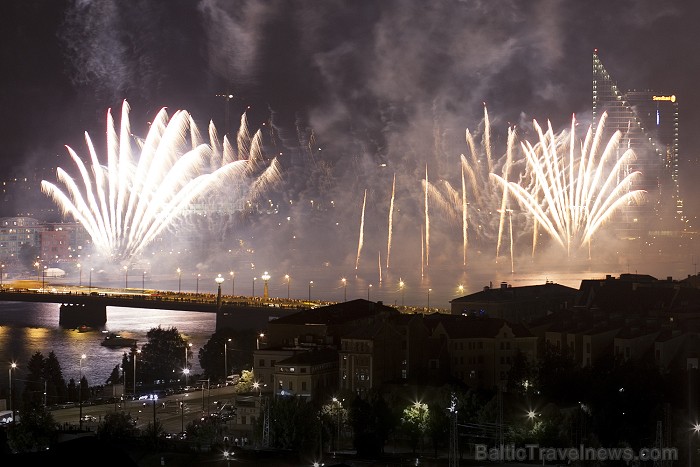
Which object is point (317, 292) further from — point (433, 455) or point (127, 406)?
Answer: point (433, 455)

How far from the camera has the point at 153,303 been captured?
1503 inches

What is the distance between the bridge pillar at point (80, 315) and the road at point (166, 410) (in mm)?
19024

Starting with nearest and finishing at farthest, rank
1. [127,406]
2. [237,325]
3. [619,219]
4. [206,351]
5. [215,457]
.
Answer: [215,457] < [127,406] < [206,351] < [237,325] < [619,219]

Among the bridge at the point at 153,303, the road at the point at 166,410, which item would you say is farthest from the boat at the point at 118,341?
the road at the point at 166,410

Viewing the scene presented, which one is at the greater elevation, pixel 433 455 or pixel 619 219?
pixel 619 219

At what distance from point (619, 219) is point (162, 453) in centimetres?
5168

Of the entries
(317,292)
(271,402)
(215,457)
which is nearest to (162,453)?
(215,457)

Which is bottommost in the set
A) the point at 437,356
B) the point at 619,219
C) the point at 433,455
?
the point at 433,455

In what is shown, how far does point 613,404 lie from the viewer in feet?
54.7

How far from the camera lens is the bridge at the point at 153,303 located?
35.0m

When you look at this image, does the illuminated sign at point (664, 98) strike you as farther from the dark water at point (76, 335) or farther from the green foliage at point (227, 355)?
the green foliage at point (227, 355)

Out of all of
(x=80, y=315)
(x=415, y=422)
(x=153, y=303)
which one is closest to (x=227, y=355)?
(x=415, y=422)

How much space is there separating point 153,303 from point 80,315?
3507 millimetres

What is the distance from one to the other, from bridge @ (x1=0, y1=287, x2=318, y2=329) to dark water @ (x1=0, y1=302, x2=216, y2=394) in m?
0.68
